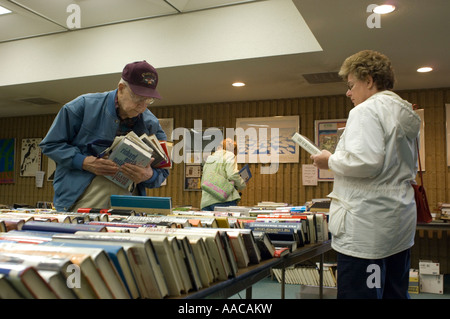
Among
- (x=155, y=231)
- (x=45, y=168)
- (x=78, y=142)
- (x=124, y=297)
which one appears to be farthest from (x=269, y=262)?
(x=45, y=168)

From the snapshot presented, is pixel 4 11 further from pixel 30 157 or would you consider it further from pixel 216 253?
pixel 216 253

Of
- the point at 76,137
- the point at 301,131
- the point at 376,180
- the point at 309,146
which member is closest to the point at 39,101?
the point at 301,131

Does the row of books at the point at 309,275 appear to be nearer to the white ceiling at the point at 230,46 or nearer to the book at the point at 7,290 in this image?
the white ceiling at the point at 230,46

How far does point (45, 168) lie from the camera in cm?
889

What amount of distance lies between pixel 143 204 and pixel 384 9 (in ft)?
8.62

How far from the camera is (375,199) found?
5.89 ft

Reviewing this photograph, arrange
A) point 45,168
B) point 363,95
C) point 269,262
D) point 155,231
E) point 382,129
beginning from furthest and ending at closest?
point 45,168, point 363,95, point 382,129, point 269,262, point 155,231

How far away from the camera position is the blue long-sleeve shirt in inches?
93.5

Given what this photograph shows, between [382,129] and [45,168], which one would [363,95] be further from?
[45,168]

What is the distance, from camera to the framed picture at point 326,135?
6629 mm

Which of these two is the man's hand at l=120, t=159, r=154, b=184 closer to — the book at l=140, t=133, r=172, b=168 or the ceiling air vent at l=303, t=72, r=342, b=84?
the book at l=140, t=133, r=172, b=168

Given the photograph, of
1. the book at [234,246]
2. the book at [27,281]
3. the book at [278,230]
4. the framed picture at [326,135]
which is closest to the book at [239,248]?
the book at [234,246]

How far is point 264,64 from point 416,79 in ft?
7.19

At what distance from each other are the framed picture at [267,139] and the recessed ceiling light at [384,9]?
3.38 meters
